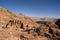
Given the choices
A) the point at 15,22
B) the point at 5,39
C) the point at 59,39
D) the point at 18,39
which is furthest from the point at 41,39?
the point at 15,22

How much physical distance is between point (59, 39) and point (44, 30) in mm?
8810

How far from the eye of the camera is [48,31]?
43.2 m

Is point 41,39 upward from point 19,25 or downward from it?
downward

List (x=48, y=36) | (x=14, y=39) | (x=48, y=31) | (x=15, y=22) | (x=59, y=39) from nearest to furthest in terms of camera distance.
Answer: (x=14, y=39) < (x=59, y=39) < (x=48, y=36) < (x=48, y=31) < (x=15, y=22)

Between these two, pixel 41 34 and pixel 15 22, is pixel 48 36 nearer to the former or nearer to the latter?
pixel 41 34

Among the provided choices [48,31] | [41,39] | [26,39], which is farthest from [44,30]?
[26,39]

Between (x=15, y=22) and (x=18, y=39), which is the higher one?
(x=15, y=22)

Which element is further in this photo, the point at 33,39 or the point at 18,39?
the point at 33,39

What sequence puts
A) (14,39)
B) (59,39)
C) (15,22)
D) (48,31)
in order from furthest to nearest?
(15,22) → (48,31) → (59,39) → (14,39)

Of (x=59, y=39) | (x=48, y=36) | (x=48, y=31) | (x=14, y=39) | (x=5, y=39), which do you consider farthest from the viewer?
(x=48, y=31)

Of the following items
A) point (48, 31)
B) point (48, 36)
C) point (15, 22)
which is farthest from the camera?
point (15, 22)

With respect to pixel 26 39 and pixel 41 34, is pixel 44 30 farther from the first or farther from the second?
pixel 26 39

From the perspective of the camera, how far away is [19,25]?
50.7 meters

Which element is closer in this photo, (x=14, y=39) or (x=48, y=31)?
(x=14, y=39)
